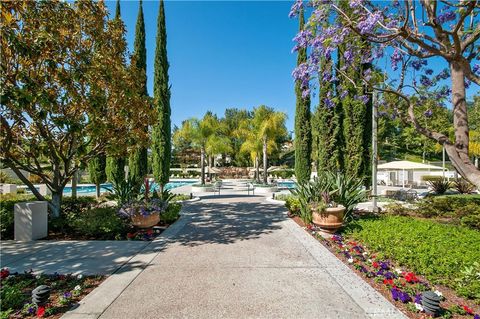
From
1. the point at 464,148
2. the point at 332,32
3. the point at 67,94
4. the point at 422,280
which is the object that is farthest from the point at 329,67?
the point at 67,94

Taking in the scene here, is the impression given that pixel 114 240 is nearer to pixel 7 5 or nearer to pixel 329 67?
pixel 7 5

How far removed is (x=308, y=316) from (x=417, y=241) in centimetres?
378

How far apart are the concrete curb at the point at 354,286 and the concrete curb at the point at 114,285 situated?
352cm

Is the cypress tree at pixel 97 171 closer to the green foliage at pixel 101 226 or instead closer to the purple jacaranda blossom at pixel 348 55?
the green foliage at pixel 101 226

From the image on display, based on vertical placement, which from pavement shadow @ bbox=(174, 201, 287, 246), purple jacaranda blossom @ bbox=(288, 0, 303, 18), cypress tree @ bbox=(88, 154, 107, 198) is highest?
purple jacaranda blossom @ bbox=(288, 0, 303, 18)

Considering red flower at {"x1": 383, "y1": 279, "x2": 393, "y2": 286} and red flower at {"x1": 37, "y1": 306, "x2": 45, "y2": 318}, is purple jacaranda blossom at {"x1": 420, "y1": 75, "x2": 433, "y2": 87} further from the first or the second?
red flower at {"x1": 37, "y1": 306, "x2": 45, "y2": 318}

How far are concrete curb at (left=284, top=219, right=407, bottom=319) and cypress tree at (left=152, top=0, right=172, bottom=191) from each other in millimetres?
10355

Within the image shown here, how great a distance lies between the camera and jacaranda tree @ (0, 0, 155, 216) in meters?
5.67

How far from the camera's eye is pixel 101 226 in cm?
680

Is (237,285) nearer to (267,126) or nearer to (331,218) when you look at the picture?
(331,218)

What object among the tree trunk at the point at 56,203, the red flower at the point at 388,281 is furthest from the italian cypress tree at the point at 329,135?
the tree trunk at the point at 56,203

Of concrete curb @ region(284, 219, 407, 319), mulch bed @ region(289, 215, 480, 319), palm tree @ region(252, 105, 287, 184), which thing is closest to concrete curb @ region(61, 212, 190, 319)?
concrete curb @ region(284, 219, 407, 319)

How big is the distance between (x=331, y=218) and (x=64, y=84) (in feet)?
26.4

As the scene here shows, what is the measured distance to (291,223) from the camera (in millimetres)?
8523
